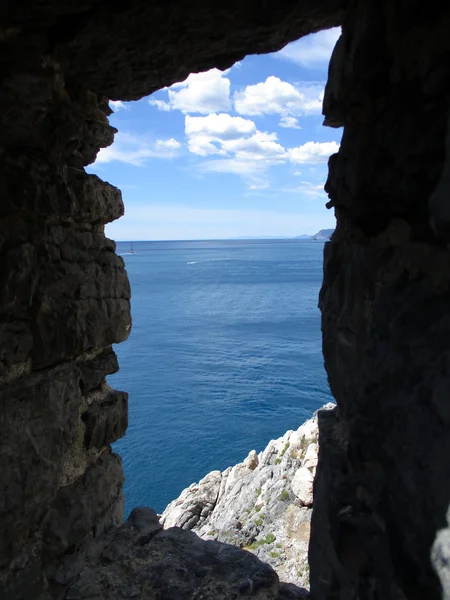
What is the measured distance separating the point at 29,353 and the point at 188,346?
27059 millimetres

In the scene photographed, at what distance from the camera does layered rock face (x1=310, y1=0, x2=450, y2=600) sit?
4.55ft

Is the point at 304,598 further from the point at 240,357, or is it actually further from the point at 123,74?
the point at 240,357

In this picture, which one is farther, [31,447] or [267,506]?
[267,506]

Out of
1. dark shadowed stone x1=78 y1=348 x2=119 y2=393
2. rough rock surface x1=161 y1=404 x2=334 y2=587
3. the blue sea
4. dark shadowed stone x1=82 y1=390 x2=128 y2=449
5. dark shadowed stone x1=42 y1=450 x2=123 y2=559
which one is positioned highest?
dark shadowed stone x1=78 y1=348 x2=119 y2=393

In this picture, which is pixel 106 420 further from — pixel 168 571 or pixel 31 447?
pixel 168 571

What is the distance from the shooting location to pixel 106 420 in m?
2.60

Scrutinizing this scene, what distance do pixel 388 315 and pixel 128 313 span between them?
5.29 feet

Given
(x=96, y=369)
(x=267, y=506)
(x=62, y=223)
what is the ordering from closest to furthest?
(x=62, y=223) → (x=96, y=369) → (x=267, y=506)

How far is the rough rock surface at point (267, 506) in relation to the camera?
512 cm

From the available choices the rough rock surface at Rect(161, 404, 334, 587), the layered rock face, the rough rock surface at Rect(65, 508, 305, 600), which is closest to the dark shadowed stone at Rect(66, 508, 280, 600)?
the rough rock surface at Rect(65, 508, 305, 600)

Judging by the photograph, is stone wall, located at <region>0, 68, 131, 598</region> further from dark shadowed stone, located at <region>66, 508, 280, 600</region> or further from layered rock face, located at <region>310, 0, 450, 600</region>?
layered rock face, located at <region>310, 0, 450, 600</region>

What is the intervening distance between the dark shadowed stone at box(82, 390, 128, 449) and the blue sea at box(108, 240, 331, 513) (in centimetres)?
1303

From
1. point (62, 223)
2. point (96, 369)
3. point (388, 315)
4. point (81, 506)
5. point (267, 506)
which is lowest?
point (267, 506)

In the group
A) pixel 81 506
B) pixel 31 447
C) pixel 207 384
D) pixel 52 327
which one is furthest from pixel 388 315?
pixel 207 384
